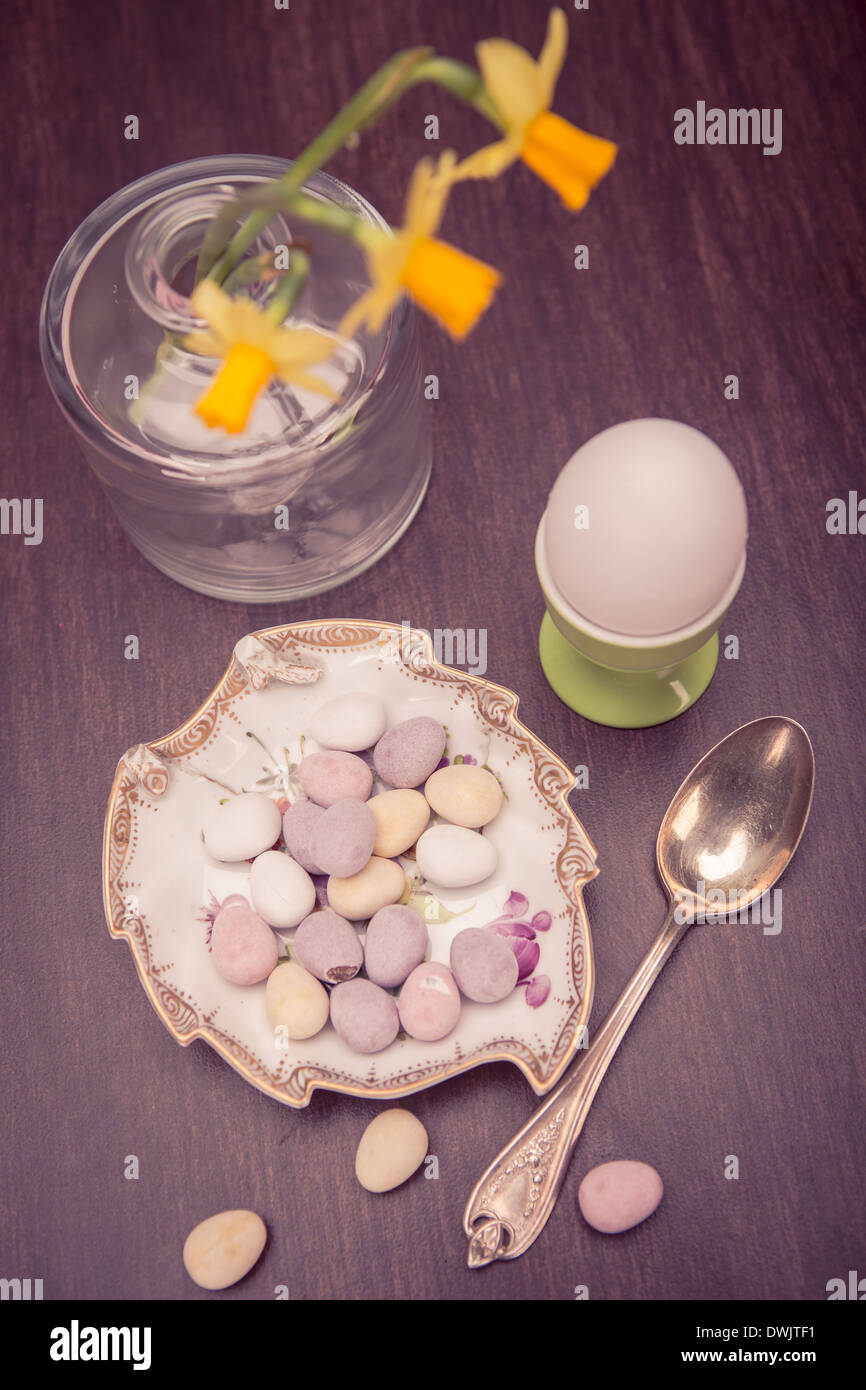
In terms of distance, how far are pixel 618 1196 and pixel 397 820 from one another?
216 millimetres

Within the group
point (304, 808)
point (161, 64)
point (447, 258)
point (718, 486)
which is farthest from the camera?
point (161, 64)

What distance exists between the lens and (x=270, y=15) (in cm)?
71

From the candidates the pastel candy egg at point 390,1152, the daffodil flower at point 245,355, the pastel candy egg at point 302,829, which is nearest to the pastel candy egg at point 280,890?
the pastel candy egg at point 302,829

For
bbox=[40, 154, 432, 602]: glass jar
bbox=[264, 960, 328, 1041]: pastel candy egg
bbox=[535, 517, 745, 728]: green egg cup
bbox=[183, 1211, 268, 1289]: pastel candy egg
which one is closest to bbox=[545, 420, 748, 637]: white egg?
bbox=[535, 517, 745, 728]: green egg cup

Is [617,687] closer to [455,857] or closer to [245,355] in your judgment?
[455,857]

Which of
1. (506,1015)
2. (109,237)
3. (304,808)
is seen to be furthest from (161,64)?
(506,1015)

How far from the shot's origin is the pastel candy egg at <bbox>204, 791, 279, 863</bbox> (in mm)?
540

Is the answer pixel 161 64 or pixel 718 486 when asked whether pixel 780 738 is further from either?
pixel 161 64

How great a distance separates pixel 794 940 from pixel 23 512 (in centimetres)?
52

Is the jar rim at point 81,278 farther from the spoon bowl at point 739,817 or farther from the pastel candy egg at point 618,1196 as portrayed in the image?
the pastel candy egg at point 618,1196

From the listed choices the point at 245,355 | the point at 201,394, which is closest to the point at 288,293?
the point at 245,355

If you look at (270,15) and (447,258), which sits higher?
(270,15)

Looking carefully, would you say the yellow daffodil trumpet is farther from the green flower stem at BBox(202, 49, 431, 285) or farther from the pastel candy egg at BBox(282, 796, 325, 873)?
the pastel candy egg at BBox(282, 796, 325, 873)

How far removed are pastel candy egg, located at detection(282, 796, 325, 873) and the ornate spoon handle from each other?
0.17 m
